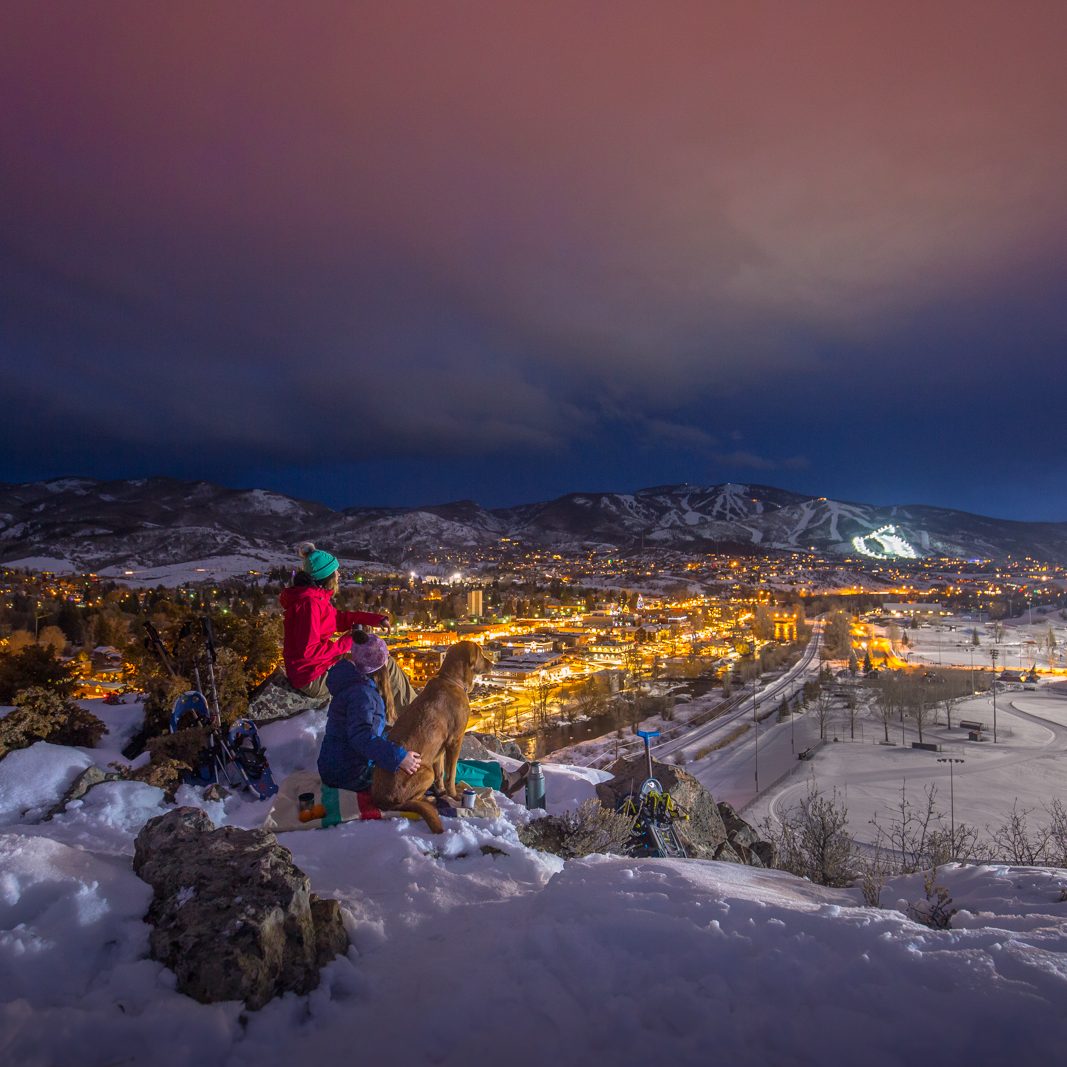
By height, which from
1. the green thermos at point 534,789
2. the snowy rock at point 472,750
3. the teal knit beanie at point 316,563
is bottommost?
the snowy rock at point 472,750

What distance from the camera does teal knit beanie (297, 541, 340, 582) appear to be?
211 inches

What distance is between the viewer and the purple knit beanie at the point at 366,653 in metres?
4.73

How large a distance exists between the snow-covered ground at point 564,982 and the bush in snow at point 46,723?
697cm

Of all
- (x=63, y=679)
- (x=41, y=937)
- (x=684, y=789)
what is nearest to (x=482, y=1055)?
(x=41, y=937)

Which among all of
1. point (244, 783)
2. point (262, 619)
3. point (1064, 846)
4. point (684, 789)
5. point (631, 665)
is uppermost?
point (262, 619)

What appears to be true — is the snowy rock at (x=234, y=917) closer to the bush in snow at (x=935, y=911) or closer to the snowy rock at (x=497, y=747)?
the bush in snow at (x=935, y=911)

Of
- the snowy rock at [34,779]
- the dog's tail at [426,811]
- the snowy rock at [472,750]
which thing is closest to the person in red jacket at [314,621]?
the dog's tail at [426,811]

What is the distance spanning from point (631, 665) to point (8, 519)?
610ft

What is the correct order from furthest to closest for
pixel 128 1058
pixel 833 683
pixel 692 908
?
pixel 833 683
pixel 692 908
pixel 128 1058

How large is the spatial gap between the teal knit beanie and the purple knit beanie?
0.85m

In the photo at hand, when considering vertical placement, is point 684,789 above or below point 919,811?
above

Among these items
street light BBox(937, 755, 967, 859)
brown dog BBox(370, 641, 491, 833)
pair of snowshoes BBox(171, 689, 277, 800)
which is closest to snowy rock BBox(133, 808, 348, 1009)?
brown dog BBox(370, 641, 491, 833)

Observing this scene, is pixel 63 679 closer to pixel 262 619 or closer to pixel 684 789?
pixel 262 619

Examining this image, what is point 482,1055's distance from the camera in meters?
2.20
